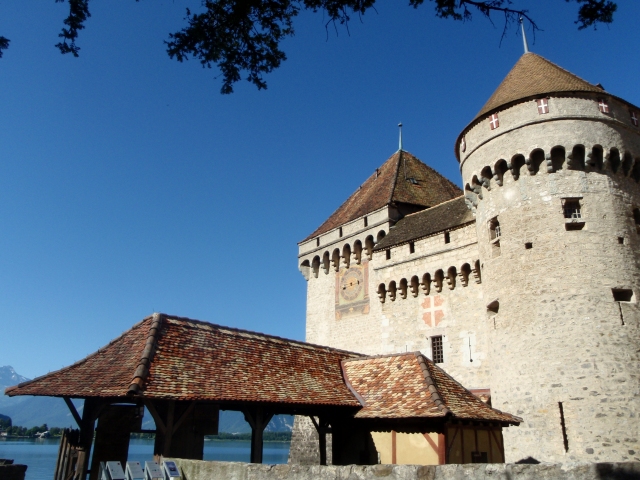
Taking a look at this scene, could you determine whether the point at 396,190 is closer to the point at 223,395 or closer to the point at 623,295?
the point at 623,295

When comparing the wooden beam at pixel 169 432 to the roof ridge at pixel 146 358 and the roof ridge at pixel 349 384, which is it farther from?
the roof ridge at pixel 349 384

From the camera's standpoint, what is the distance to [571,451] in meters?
13.5

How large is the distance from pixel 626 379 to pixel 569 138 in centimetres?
703

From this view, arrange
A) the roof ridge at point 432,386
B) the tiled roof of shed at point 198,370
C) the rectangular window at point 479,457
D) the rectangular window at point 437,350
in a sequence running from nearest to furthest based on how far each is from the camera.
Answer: the tiled roof of shed at point 198,370
the roof ridge at point 432,386
the rectangular window at point 479,457
the rectangular window at point 437,350

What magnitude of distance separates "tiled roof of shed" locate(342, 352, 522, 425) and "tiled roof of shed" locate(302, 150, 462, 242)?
32.9ft

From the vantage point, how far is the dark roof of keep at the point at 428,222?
20125 millimetres

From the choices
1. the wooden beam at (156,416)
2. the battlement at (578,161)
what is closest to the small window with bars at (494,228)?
the battlement at (578,161)

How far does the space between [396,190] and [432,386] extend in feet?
43.9

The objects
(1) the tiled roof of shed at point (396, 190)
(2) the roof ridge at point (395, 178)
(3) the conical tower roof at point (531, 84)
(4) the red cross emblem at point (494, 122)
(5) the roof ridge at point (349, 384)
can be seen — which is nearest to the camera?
(5) the roof ridge at point (349, 384)

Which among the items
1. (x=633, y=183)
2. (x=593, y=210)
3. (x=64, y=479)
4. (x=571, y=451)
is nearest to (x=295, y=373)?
(x=64, y=479)

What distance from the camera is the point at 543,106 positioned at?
16484 millimetres

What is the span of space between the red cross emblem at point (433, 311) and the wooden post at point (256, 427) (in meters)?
9.24

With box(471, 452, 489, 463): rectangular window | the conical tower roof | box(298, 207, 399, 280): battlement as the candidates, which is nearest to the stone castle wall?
the conical tower roof

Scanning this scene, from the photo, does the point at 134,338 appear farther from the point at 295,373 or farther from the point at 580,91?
the point at 580,91
